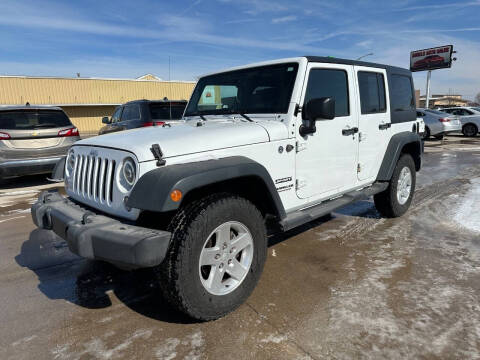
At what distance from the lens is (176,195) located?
7.20ft

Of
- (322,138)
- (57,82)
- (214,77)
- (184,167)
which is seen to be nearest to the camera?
(184,167)

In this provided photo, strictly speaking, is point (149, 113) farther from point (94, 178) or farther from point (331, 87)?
point (94, 178)

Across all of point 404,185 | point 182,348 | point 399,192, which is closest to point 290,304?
point 182,348

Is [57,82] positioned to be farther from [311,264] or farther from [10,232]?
[311,264]

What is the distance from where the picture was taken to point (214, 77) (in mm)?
4090

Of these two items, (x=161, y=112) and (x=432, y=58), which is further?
(x=432, y=58)

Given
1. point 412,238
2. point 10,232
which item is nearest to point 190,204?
point 412,238

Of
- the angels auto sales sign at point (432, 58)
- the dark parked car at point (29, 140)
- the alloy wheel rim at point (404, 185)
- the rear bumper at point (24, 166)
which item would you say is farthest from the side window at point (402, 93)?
the angels auto sales sign at point (432, 58)

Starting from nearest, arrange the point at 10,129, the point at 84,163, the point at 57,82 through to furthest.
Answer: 1. the point at 84,163
2. the point at 10,129
3. the point at 57,82

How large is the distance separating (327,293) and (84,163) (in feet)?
7.70

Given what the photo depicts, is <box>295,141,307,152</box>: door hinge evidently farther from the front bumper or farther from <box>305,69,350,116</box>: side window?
the front bumper

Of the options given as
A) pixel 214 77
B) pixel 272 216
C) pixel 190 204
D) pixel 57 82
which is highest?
pixel 57 82

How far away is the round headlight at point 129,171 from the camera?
2434mm

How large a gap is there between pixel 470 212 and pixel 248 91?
13.3ft
